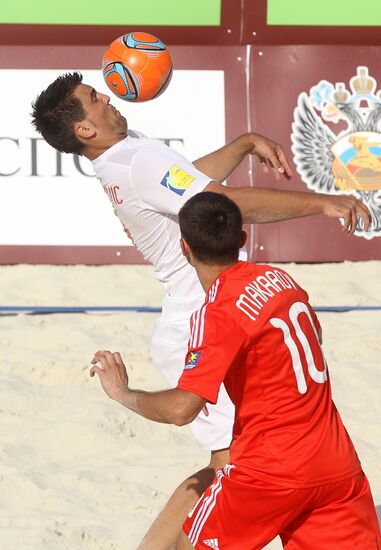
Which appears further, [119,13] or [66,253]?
[119,13]

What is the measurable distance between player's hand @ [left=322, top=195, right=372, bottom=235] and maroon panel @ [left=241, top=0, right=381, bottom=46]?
4.75 meters

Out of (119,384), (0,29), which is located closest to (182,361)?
(119,384)

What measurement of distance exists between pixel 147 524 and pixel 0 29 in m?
4.58

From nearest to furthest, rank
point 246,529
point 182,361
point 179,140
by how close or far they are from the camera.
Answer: point 246,529 < point 182,361 < point 179,140

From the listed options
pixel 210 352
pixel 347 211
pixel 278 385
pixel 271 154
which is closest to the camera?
pixel 210 352

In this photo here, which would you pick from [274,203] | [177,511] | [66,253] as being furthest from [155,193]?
[66,253]

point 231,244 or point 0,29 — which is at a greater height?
point 0,29

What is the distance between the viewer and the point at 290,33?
8.46 metres

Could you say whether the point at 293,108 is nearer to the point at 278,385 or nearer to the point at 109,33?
the point at 109,33

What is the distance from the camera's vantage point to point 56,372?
6.60m

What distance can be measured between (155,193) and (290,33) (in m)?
4.57

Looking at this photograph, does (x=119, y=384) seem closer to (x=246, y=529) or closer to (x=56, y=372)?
(x=246, y=529)

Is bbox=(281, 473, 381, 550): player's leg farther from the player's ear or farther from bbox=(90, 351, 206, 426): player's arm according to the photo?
the player's ear

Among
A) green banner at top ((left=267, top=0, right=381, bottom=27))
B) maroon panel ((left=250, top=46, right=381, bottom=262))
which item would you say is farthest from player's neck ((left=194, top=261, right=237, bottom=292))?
green banner at top ((left=267, top=0, right=381, bottom=27))
